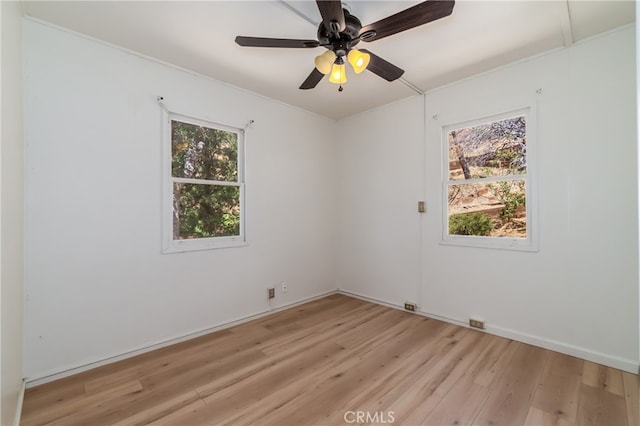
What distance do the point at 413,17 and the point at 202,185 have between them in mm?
2315

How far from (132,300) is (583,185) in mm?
3886

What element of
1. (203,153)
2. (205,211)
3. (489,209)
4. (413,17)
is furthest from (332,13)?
(489,209)

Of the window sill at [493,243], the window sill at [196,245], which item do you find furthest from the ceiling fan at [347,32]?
the window sill at [493,243]

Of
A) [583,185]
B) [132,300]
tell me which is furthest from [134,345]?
[583,185]

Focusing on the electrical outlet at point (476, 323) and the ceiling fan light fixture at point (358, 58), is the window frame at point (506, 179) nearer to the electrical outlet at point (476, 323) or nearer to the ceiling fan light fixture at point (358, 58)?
the electrical outlet at point (476, 323)

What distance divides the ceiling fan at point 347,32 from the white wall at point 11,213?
122 centimetres

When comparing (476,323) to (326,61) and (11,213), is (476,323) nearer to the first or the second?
(326,61)

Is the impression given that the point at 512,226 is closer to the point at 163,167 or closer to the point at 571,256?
the point at 571,256

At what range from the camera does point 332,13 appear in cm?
146

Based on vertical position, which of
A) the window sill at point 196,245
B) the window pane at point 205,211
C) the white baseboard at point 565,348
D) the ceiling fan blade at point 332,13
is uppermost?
the ceiling fan blade at point 332,13

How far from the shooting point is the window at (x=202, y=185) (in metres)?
2.67

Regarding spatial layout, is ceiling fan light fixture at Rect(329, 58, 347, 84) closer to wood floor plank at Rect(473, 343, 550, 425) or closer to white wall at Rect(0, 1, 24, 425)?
white wall at Rect(0, 1, 24, 425)

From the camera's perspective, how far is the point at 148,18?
2.01 m

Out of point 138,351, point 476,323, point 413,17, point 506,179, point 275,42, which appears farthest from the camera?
point 476,323
